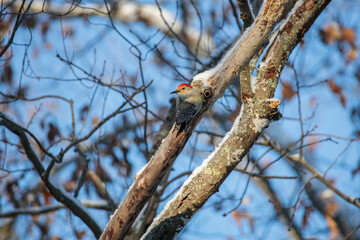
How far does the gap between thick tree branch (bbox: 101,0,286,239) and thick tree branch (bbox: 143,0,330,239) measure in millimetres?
205

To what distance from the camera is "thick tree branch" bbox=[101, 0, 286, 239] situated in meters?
2.56

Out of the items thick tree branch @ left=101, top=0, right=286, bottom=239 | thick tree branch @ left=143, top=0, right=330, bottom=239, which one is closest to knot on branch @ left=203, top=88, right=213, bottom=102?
thick tree branch @ left=101, top=0, right=286, bottom=239

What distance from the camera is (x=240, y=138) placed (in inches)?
107

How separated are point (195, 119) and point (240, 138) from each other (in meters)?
0.40

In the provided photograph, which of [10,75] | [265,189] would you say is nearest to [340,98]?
[265,189]

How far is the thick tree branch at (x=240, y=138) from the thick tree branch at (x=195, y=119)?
21 cm

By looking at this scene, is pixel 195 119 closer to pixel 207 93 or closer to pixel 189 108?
pixel 189 108

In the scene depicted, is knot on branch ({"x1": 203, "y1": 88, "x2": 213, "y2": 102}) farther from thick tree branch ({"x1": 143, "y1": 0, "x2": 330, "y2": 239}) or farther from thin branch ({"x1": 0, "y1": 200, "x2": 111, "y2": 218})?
thin branch ({"x1": 0, "y1": 200, "x2": 111, "y2": 218})

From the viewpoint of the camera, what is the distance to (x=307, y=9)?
8.98 feet

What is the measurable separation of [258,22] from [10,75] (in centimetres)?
584

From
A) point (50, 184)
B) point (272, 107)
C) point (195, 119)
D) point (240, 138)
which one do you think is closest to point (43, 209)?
point (50, 184)

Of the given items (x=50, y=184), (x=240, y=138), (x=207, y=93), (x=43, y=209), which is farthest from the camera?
(x=43, y=209)

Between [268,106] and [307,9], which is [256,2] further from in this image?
[268,106]

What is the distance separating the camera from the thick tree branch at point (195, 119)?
2.56 meters
